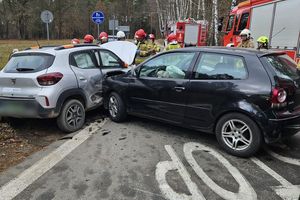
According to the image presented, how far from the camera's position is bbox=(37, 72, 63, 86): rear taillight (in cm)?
534

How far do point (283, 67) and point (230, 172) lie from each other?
70.1 inches

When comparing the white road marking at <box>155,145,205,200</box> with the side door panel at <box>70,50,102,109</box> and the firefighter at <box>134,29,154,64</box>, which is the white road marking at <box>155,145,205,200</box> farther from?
the firefighter at <box>134,29,154,64</box>

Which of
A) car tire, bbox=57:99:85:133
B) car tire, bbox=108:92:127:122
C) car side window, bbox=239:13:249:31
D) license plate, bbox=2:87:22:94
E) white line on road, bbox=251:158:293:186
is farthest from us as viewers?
car side window, bbox=239:13:249:31

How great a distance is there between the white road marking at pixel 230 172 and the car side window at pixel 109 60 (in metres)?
2.87

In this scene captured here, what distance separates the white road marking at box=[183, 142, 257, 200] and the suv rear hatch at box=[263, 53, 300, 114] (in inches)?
42.6

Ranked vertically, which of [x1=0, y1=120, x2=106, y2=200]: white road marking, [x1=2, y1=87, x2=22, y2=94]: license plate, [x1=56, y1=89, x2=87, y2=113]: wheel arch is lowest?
[x1=0, y1=120, x2=106, y2=200]: white road marking

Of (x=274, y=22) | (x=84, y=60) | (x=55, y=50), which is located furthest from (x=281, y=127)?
(x=274, y=22)

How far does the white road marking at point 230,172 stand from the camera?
360 cm

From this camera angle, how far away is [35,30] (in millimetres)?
66000

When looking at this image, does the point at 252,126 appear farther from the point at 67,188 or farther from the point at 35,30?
the point at 35,30

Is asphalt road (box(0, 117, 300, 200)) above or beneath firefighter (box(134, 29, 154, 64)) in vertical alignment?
beneath

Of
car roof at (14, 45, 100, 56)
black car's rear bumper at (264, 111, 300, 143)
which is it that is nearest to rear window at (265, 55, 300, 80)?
black car's rear bumper at (264, 111, 300, 143)

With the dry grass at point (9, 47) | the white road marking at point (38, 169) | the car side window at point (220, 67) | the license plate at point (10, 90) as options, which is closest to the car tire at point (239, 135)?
the car side window at point (220, 67)

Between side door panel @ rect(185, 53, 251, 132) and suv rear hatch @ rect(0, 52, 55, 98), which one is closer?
side door panel @ rect(185, 53, 251, 132)
